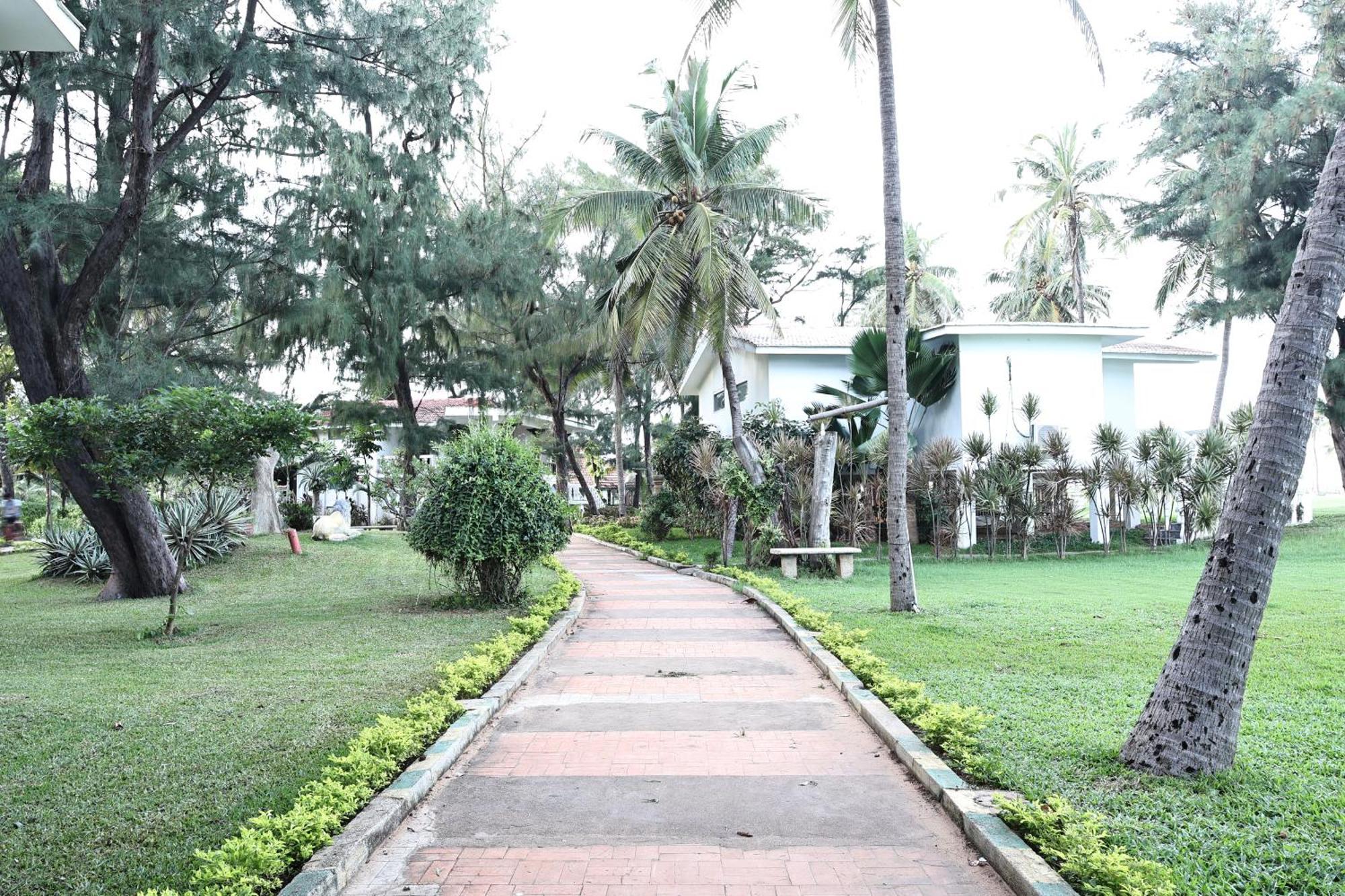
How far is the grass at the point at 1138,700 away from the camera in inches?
154

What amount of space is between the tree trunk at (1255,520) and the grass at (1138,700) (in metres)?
0.27

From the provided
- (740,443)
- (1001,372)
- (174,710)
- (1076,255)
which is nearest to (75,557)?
(740,443)

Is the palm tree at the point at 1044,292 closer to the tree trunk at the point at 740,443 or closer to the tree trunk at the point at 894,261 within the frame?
the tree trunk at the point at 740,443

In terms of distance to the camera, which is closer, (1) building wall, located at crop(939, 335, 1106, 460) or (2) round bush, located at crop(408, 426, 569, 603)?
(2) round bush, located at crop(408, 426, 569, 603)

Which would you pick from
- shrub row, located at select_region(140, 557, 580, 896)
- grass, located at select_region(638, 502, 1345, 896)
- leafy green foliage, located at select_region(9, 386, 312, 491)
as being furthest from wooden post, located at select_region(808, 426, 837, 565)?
shrub row, located at select_region(140, 557, 580, 896)

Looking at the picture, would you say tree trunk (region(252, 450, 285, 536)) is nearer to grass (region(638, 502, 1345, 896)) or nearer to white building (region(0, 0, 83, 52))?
grass (region(638, 502, 1345, 896))

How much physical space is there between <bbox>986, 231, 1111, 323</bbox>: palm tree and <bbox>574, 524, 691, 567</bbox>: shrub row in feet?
55.5

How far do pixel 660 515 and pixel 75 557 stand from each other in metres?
14.1

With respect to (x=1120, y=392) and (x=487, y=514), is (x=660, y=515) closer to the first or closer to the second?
(x=1120, y=392)

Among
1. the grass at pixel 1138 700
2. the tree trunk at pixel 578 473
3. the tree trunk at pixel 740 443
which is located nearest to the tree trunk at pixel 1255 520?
the grass at pixel 1138 700

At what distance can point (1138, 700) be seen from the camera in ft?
21.3

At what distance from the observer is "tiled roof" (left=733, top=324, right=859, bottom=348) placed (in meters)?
23.7

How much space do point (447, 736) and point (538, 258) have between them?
19910 millimetres

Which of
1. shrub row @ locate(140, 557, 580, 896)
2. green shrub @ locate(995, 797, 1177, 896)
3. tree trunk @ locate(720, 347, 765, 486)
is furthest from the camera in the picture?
tree trunk @ locate(720, 347, 765, 486)
